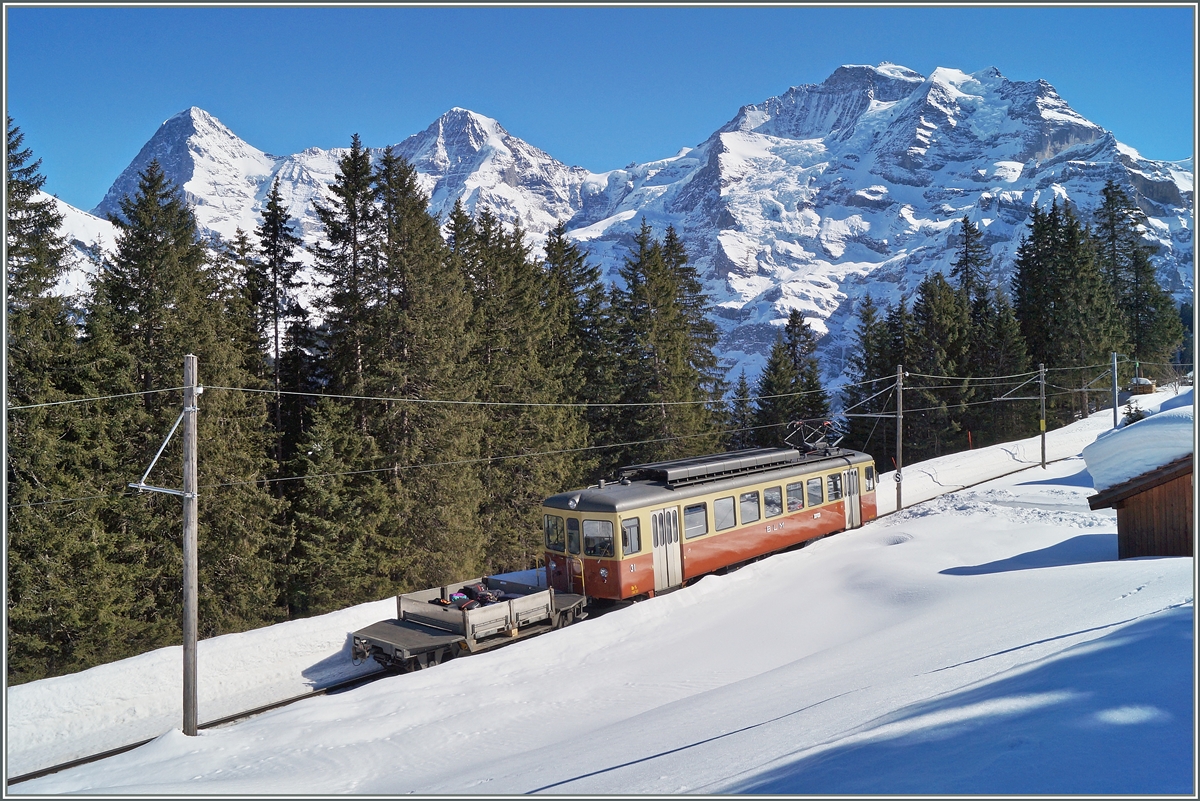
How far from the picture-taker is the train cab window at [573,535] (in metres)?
16.6

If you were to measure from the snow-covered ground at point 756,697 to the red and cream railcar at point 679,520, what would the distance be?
3.18 ft

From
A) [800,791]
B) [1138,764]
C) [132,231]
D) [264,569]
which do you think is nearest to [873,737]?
[800,791]

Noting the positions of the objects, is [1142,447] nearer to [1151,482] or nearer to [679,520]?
[1151,482]

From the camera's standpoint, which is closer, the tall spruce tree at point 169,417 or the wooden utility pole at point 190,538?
the wooden utility pole at point 190,538

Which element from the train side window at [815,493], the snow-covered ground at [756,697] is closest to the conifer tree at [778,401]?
the train side window at [815,493]

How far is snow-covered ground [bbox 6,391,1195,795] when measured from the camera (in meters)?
4.74

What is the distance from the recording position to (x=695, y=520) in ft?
58.0

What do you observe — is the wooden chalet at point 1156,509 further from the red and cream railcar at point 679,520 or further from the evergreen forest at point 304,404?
the evergreen forest at point 304,404

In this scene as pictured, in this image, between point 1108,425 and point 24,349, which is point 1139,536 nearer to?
point 24,349

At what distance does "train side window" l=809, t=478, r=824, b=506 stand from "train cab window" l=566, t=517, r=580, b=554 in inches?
332

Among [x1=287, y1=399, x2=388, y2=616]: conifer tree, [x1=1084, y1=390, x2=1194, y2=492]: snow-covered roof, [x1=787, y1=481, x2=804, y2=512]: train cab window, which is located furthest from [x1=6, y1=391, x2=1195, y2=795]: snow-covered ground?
[x1=287, y1=399, x2=388, y2=616]: conifer tree

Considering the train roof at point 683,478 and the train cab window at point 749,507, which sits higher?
the train roof at point 683,478

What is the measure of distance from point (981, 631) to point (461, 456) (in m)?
19.5

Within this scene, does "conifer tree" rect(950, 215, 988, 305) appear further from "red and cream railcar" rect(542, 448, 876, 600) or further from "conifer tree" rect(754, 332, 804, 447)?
"red and cream railcar" rect(542, 448, 876, 600)
